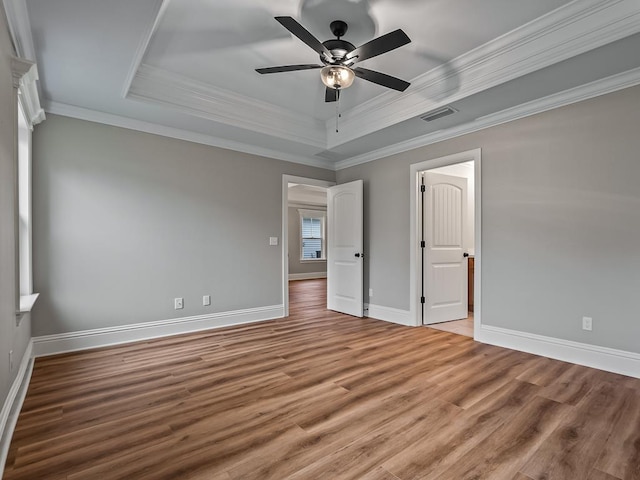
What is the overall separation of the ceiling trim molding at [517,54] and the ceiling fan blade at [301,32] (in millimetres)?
1414

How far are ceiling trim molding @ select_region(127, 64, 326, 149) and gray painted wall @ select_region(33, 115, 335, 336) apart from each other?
0.65 m

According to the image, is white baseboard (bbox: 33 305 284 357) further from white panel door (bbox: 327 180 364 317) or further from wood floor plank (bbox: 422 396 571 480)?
wood floor plank (bbox: 422 396 571 480)

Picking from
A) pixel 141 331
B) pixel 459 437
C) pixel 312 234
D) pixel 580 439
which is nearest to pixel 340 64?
pixel 459 437

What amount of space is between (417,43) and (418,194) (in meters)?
2.01

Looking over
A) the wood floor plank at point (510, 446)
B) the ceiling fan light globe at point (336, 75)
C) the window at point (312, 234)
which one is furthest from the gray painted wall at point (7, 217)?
the window at point (312, 234)

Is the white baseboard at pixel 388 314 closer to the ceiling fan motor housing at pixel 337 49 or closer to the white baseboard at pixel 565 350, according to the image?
the white baseboard at pixel 565 350

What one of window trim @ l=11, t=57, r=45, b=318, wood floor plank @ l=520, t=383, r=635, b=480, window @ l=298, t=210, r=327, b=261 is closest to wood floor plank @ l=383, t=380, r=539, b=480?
wood floor plank @ l=520, t=383, r=635, b=480

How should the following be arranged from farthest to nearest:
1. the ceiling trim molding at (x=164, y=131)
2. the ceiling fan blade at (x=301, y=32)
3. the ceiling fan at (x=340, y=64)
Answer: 1. the ceiling trim molding at (x=164, y=131)
2. the ceiling fan at (x=340, y=64)
3. the ceiling fan blade at (x=301, y=32)

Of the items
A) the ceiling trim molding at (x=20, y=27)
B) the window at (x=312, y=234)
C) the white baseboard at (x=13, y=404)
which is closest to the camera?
the white baseboard at (x=13, y=404)

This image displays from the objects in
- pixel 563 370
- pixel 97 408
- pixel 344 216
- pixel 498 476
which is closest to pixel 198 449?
pixel 97 408

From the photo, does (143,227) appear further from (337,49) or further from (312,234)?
(312,234)

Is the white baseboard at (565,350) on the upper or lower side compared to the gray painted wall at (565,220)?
lower

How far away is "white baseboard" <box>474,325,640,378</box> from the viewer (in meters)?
2.73

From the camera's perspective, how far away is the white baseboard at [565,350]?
273 centimetres
